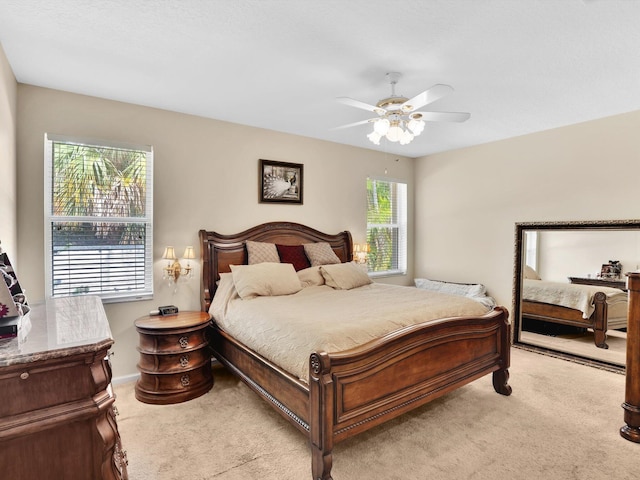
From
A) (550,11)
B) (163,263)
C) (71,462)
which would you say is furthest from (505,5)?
(163,263)

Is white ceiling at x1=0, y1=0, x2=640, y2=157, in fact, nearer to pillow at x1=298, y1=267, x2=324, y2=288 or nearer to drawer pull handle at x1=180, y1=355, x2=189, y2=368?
pillow at x1=298, y1=267, x2=324, y2=288

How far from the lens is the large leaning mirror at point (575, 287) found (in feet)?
12.1

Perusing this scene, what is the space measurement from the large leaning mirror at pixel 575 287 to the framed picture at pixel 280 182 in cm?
283

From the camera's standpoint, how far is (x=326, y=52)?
2.39 metres

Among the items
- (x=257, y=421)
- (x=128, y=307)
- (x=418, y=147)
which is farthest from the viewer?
(x=418, y=147)

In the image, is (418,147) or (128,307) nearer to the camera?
(128,307)

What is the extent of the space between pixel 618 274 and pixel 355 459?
3.43 metres

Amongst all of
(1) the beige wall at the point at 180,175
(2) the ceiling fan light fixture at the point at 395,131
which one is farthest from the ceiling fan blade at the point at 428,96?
(1) the beige wall at the point at 180,175

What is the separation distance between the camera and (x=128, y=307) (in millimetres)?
3352

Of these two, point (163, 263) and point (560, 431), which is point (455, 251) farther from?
point (163, 263)

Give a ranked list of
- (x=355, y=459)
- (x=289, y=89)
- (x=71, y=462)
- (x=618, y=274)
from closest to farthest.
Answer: (x=71, y=462) < (x=355, y=459) < (x=289, y=89) < (x=618, y=274)

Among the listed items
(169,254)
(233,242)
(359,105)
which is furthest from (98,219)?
(359,105)

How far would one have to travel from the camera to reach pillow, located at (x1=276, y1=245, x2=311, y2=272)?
4.05m

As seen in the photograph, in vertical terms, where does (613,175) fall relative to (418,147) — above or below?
below
